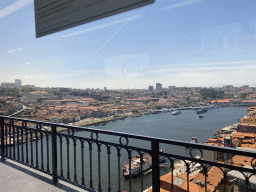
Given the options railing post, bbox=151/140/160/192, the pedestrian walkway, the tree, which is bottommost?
the pedestrian walkway

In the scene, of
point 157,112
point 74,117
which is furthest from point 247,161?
point 157,112

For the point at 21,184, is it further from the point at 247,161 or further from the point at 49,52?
the point at 49,52

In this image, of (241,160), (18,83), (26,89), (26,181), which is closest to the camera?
(241,160)

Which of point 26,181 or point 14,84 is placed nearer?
point 26,181

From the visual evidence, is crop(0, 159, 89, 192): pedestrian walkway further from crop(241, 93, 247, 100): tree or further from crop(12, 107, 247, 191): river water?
crop(241, 93, 247, 100): tree

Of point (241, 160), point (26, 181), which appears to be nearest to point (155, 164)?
point (241, 160)

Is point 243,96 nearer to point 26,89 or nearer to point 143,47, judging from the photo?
point 26,89

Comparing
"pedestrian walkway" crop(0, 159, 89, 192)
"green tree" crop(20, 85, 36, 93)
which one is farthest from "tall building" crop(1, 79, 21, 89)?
"pedestrian walkway" crop(0, 159, 89, 192)
